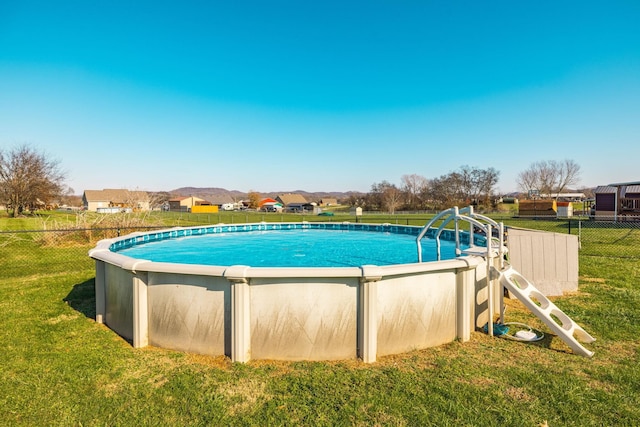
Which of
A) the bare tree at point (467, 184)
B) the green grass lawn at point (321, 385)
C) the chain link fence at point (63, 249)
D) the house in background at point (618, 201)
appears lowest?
the green grass lawn at point (321, 385)

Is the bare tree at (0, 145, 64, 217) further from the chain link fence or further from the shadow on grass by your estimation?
the shadow on grass

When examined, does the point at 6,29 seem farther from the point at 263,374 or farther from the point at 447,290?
the point at 447,290

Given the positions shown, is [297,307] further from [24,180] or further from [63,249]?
[24,180]

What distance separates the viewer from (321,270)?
11.8 ft

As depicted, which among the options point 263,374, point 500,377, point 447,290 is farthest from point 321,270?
point 500,377

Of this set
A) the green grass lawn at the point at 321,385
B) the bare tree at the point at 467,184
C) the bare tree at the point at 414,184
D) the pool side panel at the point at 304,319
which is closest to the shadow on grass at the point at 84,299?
the green grass lawn at the point at 321,385

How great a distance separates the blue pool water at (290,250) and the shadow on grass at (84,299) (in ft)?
6.16

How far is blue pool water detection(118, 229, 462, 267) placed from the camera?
9555 mm

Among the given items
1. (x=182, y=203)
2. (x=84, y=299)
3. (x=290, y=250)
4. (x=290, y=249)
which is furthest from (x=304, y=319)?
(x=182, y=203)

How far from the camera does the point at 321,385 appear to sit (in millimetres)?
3180

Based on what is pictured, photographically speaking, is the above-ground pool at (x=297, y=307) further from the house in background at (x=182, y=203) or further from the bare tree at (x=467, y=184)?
the house in background at (x=182, y=203)

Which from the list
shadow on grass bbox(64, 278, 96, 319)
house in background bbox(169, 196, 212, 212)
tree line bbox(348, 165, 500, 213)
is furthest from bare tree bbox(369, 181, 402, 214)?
shadow on grass bbox(64, 278, 96, 319)

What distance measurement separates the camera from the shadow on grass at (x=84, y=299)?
18.7 feet

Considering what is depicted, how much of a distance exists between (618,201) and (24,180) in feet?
178
